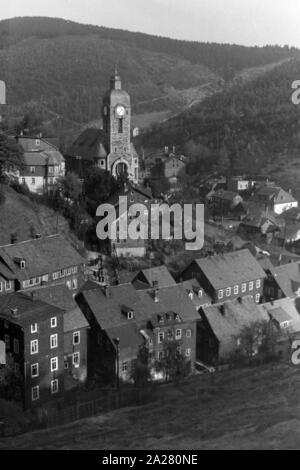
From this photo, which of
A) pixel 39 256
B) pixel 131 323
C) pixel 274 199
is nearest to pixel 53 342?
pixel 131 323

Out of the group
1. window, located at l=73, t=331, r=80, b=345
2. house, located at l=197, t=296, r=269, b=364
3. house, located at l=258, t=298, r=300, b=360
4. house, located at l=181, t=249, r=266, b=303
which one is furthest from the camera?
house, located at l=181, t=249, r=266, b=303

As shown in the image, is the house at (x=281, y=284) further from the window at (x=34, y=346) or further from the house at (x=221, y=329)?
the window at (x=34, y=346)

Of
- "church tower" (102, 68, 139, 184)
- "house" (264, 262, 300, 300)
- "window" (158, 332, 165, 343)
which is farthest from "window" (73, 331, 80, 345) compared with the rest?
"church tower" (102, 68, 139, 184)

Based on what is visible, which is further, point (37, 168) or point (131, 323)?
point (37, 168)

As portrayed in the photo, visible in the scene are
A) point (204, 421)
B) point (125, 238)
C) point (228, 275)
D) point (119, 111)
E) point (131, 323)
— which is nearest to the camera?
point (204, 421)

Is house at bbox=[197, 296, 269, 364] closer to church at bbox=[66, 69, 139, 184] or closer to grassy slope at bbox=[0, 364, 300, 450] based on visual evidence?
grassy slope at bbox=[0, 364, 300, 450]

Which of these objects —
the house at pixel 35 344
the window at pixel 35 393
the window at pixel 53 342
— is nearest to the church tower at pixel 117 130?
the house at pixel 35 344

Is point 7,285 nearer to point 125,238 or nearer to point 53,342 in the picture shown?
point 53,342
